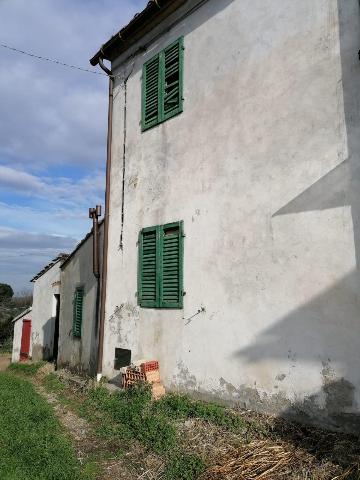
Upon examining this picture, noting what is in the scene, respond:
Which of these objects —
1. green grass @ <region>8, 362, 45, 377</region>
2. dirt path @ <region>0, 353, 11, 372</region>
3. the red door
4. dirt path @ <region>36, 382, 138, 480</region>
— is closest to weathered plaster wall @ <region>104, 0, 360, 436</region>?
dirt path @ <region>36, 382, 138, 480</region>

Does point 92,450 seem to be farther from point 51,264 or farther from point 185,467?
point 51,264

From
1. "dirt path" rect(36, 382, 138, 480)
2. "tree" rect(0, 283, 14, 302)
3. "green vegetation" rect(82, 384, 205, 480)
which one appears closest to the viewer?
"green vegetation" rect(82, 384, 205, 480)

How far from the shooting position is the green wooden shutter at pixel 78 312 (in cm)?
1052

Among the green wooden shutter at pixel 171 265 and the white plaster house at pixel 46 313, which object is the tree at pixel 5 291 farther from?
the green wooden shutter at pixel 171 265

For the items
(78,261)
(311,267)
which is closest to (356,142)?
(311,267)

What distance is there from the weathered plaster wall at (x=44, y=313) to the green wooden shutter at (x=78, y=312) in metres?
3.49

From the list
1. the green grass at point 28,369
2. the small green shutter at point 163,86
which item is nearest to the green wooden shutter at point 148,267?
the small green shutter at point 163,86

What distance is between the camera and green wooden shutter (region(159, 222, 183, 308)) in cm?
701

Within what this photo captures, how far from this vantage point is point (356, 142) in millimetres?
4848

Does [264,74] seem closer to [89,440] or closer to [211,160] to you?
[211,160]

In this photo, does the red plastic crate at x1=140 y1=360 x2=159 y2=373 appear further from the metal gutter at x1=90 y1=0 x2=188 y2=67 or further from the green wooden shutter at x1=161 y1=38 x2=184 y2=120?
the metal gutter at x1=90 y1=0 x2=188 y2=67

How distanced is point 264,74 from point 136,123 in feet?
11.5

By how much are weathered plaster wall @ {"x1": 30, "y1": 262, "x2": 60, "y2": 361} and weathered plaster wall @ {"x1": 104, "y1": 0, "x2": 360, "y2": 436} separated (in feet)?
24.6

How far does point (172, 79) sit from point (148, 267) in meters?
3.73
